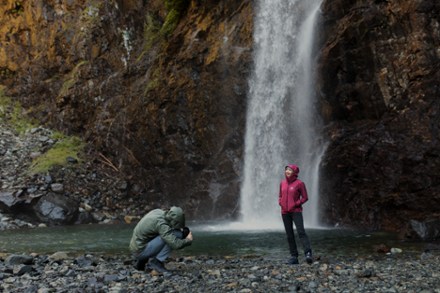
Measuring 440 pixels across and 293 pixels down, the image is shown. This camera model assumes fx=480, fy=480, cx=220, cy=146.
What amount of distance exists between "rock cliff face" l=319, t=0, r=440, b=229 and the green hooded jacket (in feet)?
32.5

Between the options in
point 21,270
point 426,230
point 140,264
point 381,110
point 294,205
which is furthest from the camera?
point 381,110

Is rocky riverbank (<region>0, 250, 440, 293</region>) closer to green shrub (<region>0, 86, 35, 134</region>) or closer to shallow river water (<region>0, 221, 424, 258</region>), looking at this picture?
shallow river water (<region>0, 221, 424, 258</region>)

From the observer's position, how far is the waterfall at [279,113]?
1879 centimetres

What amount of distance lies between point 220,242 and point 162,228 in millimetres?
5408

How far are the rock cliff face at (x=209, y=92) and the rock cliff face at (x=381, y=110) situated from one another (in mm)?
37

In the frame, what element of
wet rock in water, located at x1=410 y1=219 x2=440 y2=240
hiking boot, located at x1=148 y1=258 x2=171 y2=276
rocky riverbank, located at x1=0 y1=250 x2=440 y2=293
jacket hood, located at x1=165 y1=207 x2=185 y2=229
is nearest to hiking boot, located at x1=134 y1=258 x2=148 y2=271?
rocky riverbank, located at x1=0 y1=250 x2=440 y2=293

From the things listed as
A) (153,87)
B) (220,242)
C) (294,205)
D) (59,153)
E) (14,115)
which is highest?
(153,87)

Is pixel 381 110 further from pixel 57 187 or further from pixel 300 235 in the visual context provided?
pixel 57 187

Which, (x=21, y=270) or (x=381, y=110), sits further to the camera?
(x=381, y=110)

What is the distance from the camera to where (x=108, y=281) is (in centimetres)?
789

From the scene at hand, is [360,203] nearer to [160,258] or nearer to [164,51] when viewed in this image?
[160,258]

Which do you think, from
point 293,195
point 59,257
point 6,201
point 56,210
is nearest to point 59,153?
point 6,201

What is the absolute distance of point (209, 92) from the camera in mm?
22172

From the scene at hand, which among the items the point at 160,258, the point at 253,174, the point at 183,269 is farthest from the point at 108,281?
the point at 253,174
